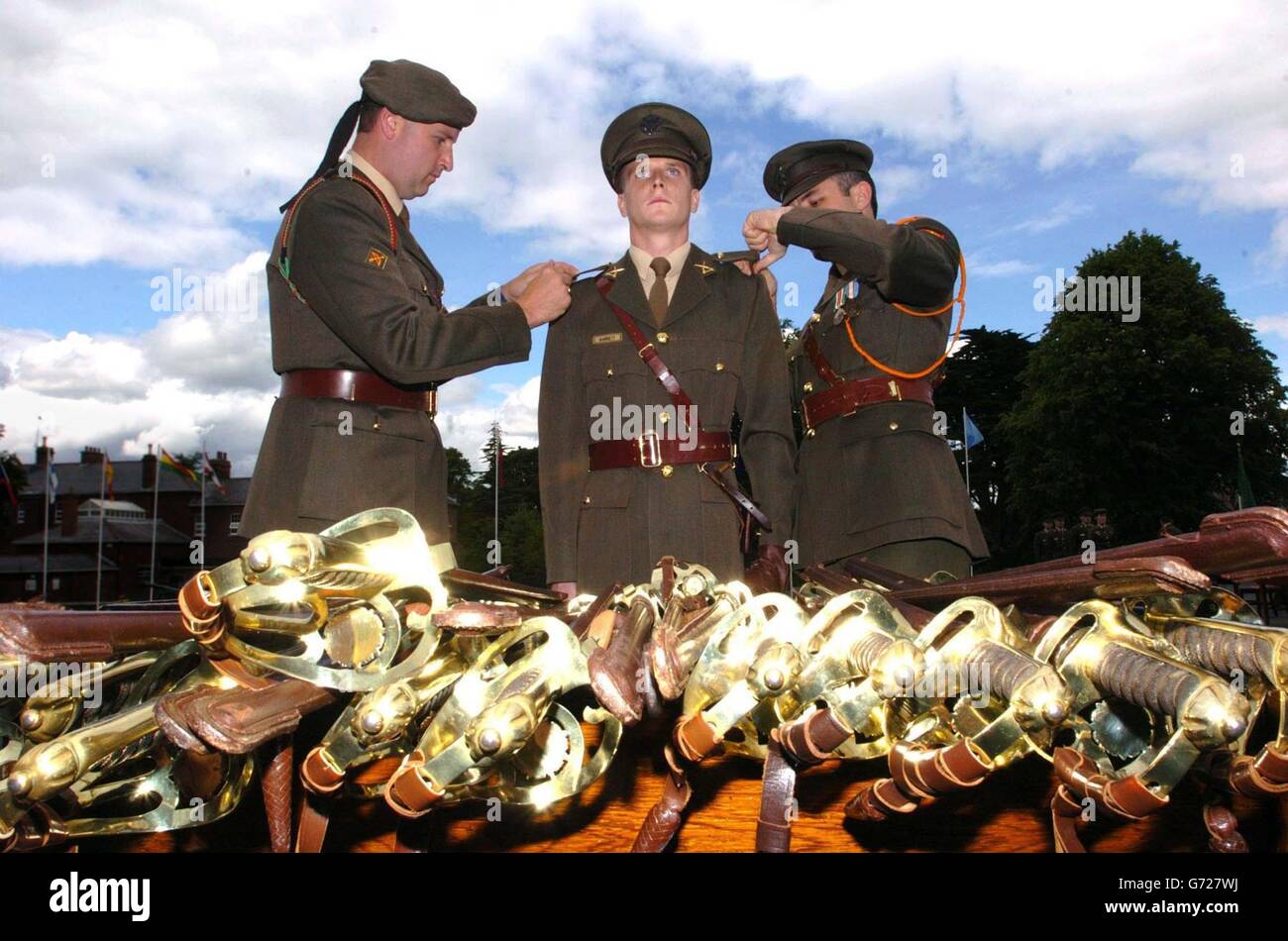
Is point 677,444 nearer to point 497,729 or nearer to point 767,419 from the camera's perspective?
point 767,419

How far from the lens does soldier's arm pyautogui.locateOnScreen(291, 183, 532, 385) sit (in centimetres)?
245

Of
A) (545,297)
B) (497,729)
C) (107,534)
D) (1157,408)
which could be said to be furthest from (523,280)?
(107,534)

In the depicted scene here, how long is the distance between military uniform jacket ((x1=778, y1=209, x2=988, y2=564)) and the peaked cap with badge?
1173 mm

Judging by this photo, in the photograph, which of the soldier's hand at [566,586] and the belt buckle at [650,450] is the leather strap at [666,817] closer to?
the soldier's hand at [566,586]

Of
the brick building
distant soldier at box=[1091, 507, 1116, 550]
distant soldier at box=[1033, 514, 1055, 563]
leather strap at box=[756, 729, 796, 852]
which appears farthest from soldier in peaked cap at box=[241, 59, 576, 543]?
the brick building

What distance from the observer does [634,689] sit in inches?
50.3

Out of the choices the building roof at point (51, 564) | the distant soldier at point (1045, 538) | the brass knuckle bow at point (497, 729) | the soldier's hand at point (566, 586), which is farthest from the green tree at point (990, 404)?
the building roof at point (51, 564)

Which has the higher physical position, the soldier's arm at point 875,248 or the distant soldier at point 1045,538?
the soldier's arm at point 875,248

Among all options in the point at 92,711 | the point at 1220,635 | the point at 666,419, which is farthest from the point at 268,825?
the point at 666,419

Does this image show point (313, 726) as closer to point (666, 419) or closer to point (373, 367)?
point (373, 367)

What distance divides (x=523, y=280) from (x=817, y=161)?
1.57m

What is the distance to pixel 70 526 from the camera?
60.6 meters

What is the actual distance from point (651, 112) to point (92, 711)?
9.15ft

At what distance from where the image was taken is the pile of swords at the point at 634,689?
1.21 meters
